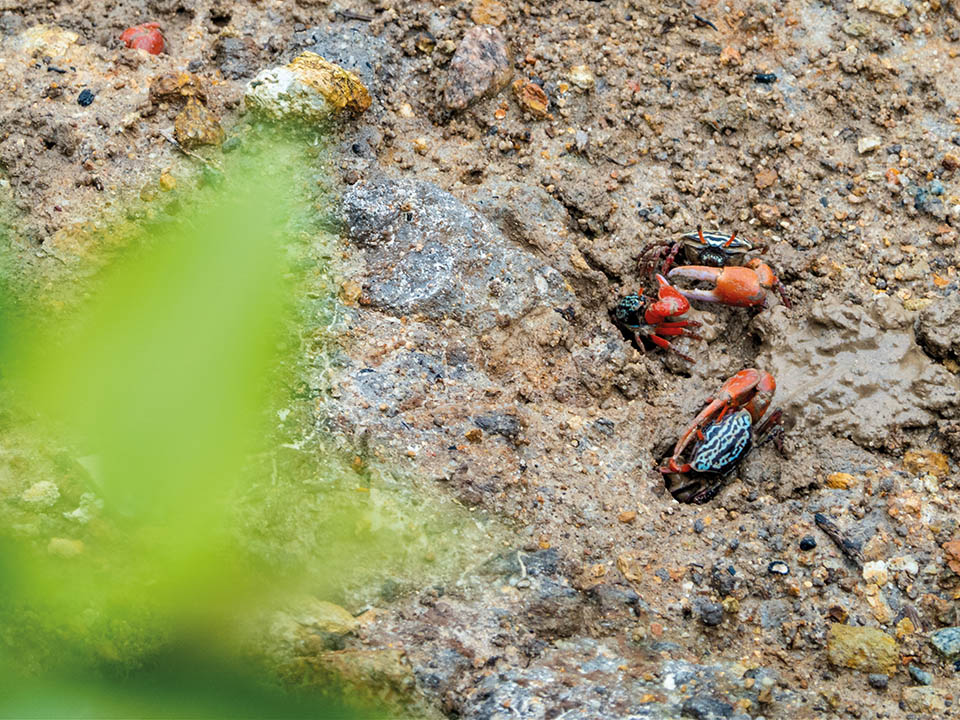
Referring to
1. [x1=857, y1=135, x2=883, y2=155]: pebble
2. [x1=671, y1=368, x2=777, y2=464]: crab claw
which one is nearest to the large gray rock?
[x1=671, y1=368, x2=777, y2=464]: crab claw

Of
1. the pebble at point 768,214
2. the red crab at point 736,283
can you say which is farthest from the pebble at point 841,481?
the pebble at point 768,214

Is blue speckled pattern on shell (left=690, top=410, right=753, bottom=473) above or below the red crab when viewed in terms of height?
below

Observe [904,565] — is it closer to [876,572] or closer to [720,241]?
[876,572]

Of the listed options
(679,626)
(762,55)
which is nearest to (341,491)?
(679,626)

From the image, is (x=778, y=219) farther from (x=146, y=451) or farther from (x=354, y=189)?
(x=146, y=451)

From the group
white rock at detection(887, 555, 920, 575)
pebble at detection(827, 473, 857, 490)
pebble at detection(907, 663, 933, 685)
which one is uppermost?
pebble at detection(827, 473, 857, 490)

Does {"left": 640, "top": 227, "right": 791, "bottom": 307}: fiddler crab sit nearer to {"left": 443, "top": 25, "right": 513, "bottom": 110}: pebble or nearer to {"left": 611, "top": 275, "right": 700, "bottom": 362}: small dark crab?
{"left": 611, "top": 275, "right": 700, "bottom": 362}: small dark crab
